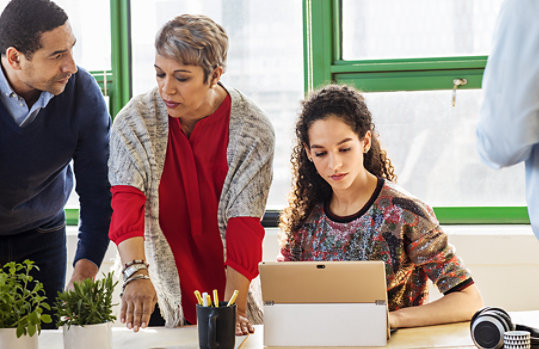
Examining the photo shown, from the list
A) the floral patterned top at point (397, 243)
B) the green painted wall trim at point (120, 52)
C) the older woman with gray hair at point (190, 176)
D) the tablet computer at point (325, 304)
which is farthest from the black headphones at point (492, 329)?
the green painted wall trim at point (120, 52)

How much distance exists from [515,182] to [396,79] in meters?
0.64

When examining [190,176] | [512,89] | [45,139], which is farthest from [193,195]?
[512,89]

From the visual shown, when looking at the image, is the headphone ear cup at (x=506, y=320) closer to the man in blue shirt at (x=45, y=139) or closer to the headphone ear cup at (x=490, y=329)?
the headphone ear cup at (x=490, y=329)

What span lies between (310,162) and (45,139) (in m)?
0.79

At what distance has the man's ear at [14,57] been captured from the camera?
197cm

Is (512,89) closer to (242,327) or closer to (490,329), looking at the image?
(490,329)

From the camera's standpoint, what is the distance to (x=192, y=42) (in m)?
1.79

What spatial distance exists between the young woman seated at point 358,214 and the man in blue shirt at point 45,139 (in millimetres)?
602

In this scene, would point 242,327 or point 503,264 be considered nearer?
point 242,327

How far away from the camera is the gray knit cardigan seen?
1854mm

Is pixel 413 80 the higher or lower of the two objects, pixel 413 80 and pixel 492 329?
the higher

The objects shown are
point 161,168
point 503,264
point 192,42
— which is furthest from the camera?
point 503,264

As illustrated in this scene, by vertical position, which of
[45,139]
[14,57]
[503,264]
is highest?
Answer: [14,57]

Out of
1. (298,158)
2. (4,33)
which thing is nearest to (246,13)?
(298,158)
